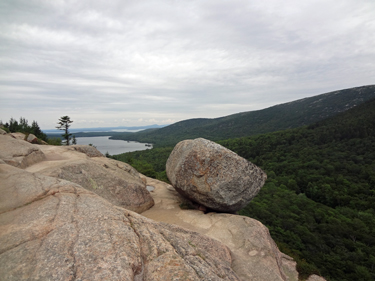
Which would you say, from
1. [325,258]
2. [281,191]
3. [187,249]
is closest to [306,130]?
[281,191]

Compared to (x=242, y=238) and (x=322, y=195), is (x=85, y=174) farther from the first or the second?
(x=322, y=195)

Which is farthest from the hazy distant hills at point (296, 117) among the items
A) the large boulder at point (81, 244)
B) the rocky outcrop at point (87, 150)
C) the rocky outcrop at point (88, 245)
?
the large boulder at point (81, 244)

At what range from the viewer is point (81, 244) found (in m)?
4.64

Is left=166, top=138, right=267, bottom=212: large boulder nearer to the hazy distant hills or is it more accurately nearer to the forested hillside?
the forested hillside

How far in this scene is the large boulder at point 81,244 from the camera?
404 centimetres

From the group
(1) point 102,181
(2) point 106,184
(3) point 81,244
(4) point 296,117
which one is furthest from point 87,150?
(4) point 296,117

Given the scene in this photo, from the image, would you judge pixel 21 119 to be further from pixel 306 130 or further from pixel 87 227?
pixel 306 130

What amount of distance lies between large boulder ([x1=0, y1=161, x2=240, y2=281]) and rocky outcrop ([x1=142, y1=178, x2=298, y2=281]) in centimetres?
362

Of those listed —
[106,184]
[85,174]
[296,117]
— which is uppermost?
[296,117]

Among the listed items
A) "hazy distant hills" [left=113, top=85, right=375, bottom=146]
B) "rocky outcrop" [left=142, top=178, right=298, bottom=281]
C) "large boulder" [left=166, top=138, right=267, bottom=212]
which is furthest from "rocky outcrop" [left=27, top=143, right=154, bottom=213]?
"hazy distant hills" [left=113, top=85, right=375, bottom=146]

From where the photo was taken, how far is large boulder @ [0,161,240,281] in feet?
13.2

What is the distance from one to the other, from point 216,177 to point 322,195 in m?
50.0

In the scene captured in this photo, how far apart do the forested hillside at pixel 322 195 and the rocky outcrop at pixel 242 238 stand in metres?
3.47

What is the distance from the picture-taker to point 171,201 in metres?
15.5
